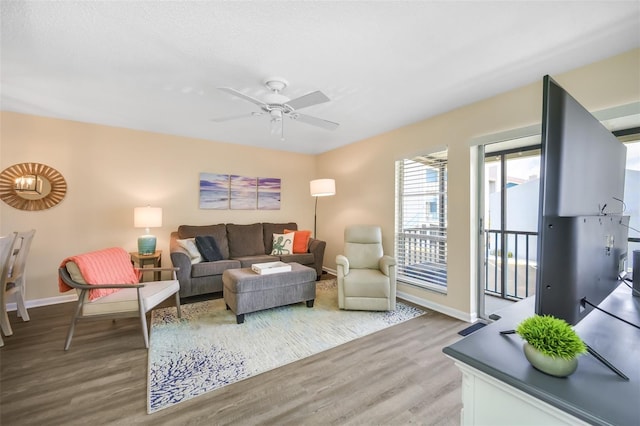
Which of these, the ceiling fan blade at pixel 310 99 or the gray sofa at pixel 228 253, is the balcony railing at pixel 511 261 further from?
the ceiling fan blade at pixel 310 99

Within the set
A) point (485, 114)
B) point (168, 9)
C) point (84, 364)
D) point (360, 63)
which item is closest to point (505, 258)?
point (485, 114)

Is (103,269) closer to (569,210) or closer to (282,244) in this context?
(282,244)

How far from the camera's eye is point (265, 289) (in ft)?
9.98

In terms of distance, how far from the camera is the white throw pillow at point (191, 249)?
373cm

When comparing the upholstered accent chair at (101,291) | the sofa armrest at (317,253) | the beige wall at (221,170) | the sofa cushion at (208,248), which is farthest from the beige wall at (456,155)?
the upholstered accent chair at (101,291)

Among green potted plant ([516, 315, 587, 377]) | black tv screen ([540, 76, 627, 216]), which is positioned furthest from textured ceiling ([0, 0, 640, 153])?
green potted plant ([516, 315, 587, 377])

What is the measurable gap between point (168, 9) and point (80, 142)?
10.4ft

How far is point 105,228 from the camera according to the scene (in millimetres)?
3834

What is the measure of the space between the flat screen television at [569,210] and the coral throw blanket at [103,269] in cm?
321

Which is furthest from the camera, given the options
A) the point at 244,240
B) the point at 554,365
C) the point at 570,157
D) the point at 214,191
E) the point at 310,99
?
the point at 214,191

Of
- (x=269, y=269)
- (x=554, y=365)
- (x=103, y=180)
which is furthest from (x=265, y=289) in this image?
(x=103, y=180)

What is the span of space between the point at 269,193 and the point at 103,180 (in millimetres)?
2569

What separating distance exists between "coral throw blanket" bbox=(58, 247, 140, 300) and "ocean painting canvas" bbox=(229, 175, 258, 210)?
2187 mm

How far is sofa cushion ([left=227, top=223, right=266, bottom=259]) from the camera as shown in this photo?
4.45m
